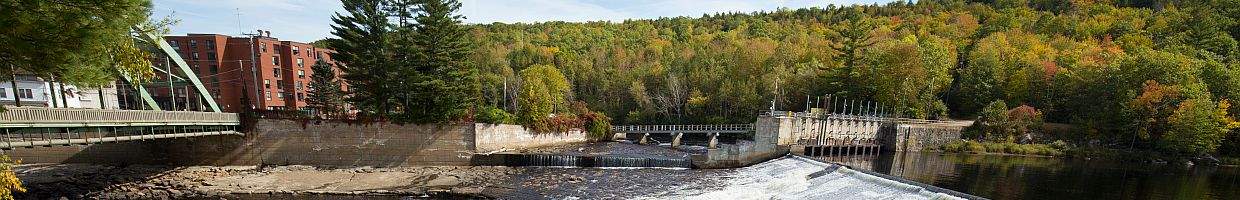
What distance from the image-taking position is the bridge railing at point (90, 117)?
17.0m

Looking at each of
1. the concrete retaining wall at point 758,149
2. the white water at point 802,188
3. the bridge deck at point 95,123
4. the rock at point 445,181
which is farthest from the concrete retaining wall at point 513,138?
the white water at point 802,188

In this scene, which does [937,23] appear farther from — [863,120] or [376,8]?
[376,8]

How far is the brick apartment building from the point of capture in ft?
164

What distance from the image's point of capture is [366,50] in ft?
112

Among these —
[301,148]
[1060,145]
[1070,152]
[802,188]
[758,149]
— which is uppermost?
[301,148]

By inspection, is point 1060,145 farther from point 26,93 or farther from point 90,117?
point 26,93

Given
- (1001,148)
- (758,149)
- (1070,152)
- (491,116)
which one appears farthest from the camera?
(1001,148)

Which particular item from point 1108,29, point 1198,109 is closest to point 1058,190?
point 1198,109

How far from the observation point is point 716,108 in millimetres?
63344

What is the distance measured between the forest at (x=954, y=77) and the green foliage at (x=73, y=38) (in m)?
26.0

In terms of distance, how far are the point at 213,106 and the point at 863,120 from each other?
47.1 m

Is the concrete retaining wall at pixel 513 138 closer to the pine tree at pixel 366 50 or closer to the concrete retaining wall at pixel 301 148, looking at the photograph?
the concrete retaining wall at pixel 301 148

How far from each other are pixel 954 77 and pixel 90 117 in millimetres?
76212

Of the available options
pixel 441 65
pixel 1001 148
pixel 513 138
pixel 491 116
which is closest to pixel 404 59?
pixel 441 65
